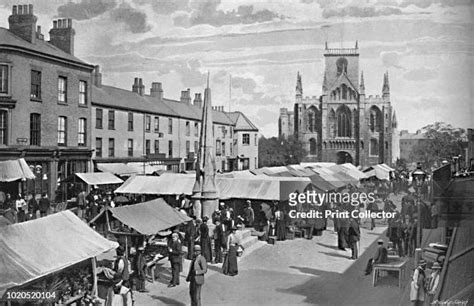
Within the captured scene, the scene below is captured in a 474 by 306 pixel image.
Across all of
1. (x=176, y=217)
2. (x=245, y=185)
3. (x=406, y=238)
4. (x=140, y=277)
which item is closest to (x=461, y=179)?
(x=406, y=238)

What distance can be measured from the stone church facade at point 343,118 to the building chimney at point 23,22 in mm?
3361

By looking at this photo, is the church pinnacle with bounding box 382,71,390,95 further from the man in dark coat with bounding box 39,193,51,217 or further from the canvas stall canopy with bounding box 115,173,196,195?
the man in dark coat with bounding box 39,193,51,217

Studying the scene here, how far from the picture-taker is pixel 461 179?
5.38m

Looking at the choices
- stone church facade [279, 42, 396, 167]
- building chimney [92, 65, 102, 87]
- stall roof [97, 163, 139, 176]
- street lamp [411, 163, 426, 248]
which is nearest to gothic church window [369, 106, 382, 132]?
stone church facade [279, 42, 396, 167]

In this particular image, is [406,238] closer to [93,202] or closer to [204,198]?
[204,198]

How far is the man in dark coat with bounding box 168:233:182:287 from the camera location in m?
5.26

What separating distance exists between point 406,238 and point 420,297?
2.46 ft

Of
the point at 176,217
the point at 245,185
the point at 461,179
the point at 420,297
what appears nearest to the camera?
the point at 420,297

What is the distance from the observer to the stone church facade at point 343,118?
5676 mm

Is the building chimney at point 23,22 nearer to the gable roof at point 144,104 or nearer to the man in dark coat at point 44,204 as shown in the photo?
the gable roof at point 144,104

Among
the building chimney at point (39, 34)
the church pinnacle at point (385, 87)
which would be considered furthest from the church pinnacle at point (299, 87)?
the building chimney at point (39, 34)

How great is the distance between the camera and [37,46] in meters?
5.46

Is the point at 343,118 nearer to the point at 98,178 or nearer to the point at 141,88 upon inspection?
the point at 141,88

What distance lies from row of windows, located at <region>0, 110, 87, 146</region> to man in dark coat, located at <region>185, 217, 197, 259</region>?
71.3 inches
